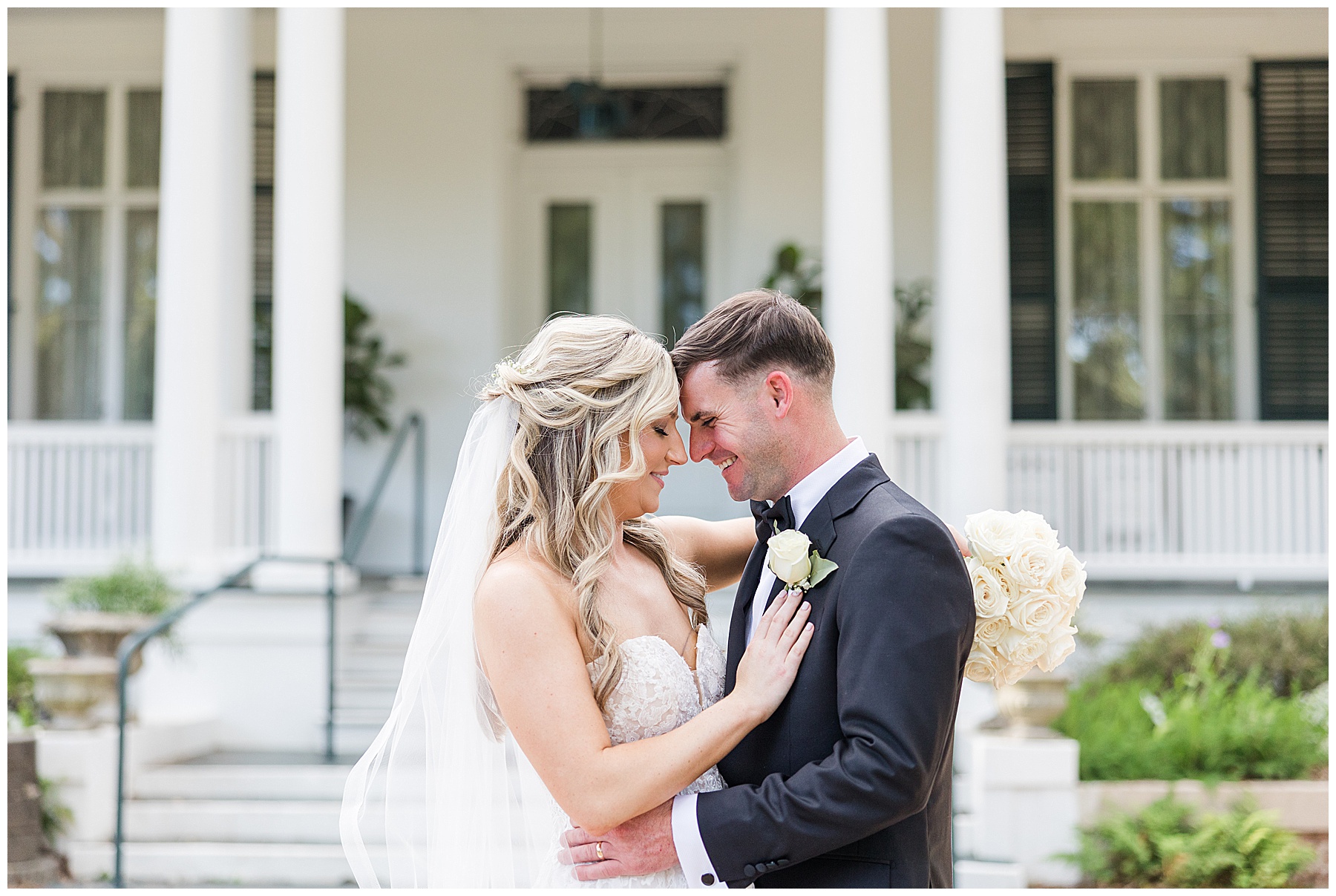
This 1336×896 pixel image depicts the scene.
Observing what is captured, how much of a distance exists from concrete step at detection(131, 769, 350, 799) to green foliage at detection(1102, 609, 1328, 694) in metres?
4.93

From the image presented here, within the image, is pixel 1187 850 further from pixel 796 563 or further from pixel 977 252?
pixel 796 563

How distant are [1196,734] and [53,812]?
243 inches

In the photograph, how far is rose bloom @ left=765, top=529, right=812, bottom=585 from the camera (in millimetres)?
2299

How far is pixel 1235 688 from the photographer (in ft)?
24.7

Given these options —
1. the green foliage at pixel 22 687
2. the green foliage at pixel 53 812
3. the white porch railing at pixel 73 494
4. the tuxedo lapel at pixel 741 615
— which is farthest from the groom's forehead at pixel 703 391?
the white porch railing at pixel 73 494

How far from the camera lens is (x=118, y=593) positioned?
694cm

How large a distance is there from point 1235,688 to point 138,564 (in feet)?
22.9

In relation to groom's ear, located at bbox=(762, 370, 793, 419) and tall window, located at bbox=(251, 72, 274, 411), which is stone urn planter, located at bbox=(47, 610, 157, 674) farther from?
groom's ear, located at bbox=(762, 370, 793, 419)

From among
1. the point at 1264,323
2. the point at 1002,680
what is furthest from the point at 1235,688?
the point at 1002,680

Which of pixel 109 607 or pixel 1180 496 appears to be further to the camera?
pixel 1180 496

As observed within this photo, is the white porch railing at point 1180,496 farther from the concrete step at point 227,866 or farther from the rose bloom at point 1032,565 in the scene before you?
the rose bloom at point 1032,565

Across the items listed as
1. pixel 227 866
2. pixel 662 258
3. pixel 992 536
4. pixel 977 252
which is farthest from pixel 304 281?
pixel 992 536

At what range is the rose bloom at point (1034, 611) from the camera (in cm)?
252

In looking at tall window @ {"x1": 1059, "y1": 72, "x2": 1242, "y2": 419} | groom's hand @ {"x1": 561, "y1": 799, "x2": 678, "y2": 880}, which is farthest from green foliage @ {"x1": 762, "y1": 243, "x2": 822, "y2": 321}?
groom's hand @ {"x1": 561, "y1": 799, "x2": 678, "y2": 880}
